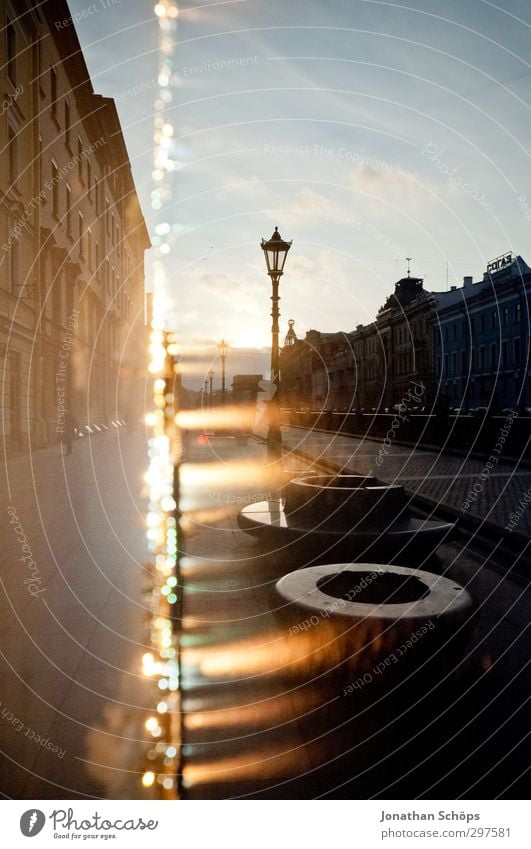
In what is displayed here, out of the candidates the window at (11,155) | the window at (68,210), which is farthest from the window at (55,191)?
the window at (11,155)

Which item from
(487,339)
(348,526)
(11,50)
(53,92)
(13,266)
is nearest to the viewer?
(348,526)

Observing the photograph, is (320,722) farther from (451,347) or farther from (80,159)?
(451,347)

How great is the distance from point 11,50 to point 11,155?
313cm

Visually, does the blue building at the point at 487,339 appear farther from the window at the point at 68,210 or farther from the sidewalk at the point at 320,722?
the sidewalk at the point at 320,722

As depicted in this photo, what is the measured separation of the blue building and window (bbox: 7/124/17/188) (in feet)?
108

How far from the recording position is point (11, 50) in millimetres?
19078

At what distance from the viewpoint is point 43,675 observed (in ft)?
13.0

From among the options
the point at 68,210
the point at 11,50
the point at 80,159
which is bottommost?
the point at 68,210

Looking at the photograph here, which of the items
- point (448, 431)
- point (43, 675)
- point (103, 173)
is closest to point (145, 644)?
point (43, 675)

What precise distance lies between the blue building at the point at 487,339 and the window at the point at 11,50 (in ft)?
110

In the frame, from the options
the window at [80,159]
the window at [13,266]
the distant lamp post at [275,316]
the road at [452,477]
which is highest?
the window at [80,159]

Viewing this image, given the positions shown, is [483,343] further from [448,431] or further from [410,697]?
[410,697]

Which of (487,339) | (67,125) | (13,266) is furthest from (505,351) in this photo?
(13,266)

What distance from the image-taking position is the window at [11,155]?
19241 millimetres
